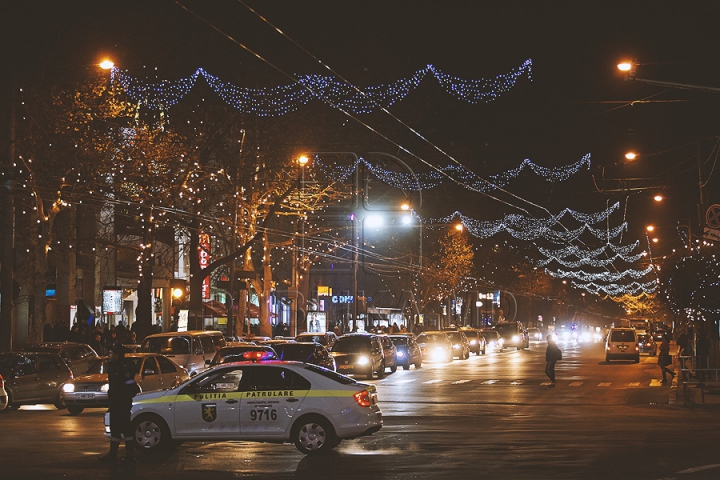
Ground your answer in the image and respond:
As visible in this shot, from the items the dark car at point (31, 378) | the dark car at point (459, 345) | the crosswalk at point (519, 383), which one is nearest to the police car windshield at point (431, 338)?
the dark car at point (459, 345)

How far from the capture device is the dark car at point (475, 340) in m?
61.6

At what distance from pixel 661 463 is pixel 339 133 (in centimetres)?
3081

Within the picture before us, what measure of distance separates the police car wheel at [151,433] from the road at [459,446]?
0.26m

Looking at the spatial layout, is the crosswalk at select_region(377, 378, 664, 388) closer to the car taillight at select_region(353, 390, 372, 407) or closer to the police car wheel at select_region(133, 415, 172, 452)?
the car taillight at select_region(353, 390, 372, 407)

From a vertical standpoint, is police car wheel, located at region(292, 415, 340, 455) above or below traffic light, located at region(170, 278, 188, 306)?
below

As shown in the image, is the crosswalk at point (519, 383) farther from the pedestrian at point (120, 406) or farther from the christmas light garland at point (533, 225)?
the christmas light garland at point (533, 225)

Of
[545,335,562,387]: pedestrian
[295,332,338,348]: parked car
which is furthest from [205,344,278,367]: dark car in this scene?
[545,335,562,387]: pedestrian

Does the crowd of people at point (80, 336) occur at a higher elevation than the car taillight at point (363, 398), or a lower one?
higher

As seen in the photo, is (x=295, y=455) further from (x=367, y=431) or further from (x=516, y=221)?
(x=516, y=221)

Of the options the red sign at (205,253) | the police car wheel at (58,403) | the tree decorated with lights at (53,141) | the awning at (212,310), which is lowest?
the police car wheel at (58,403)

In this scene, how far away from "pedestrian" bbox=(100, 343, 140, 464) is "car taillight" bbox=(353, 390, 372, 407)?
132 inches

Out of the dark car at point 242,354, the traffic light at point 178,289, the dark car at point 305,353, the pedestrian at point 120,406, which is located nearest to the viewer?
the pedestrian at point 120,406

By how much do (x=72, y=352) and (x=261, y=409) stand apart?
1515cm

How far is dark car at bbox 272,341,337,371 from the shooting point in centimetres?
2942
